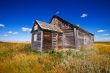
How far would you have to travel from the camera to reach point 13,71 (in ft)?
19.4

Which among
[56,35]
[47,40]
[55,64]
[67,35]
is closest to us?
[55,64]

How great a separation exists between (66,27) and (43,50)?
578 cm

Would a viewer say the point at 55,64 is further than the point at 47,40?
No

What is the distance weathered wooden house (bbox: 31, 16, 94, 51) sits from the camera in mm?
14924

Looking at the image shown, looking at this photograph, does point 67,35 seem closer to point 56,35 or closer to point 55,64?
point 56,35

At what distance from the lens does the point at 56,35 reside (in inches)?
654

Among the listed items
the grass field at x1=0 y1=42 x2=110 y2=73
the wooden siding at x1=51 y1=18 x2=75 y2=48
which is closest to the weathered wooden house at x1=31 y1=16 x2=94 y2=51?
the wooden siding at x1=51 y1=18 x2=75 y2=48

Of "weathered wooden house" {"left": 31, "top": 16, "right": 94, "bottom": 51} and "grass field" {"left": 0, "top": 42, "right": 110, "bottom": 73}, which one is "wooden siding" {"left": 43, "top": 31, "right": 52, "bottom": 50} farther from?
"grass field" {"left": 0, "top": 42, "right": 110, "bottom": 73}

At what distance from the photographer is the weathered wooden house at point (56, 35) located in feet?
49.0

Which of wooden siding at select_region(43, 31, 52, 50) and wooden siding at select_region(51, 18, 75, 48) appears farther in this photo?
wooden siding at select_region(51, 18, 75, 48)

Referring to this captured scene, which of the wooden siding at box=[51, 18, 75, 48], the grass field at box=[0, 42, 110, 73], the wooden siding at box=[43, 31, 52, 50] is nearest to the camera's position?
the grass field at box=[0, 42, 110, 73]

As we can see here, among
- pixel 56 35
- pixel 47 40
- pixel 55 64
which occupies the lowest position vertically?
pixel 55 64

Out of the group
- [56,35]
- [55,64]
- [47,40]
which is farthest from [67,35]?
[55,64]

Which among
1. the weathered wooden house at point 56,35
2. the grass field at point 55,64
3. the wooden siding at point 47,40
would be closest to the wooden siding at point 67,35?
the weathered wooden house at point 56,35
